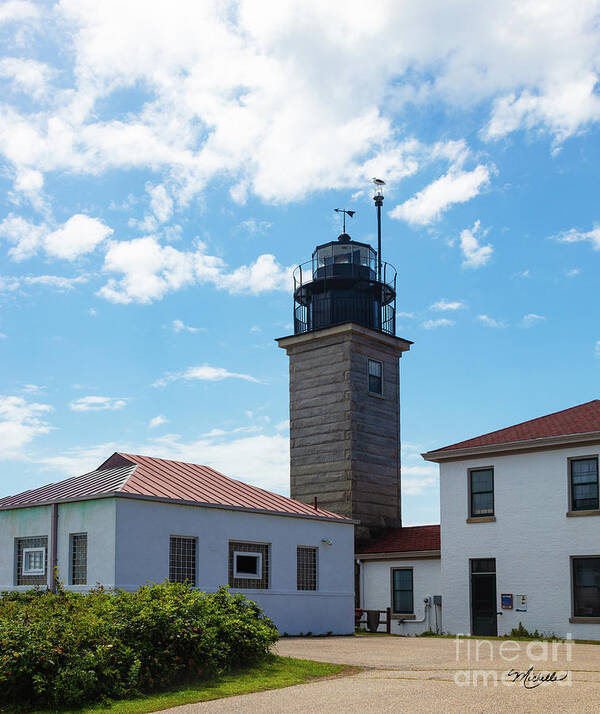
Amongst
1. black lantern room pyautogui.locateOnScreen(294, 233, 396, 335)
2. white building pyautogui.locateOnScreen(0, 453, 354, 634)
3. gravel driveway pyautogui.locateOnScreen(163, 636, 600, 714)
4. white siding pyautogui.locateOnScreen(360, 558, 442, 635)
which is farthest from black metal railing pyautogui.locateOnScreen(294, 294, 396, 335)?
gravel driveway pyautogui.locateOnScreen(163, 636, 600, 714)

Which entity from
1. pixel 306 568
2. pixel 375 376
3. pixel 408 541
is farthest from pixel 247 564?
pixel 375 376

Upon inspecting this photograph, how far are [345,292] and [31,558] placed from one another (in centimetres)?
1840

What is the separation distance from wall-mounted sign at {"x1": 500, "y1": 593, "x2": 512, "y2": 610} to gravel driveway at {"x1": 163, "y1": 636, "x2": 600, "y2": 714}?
8.85 m

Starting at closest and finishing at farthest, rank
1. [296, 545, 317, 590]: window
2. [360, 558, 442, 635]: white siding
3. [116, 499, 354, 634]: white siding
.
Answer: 1. [116, 499, 354, 634]: white siding
2. [296, 545, 317, 590]: window
3. [360, 558, 442, 635]: white siding

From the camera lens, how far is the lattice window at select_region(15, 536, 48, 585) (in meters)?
21.1

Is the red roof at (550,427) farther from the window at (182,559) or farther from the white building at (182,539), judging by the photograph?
the window at (182,559)

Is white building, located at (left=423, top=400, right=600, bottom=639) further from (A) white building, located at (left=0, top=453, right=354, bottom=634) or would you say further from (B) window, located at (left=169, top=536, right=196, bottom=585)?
(B) window, located at (left=169, top=536, right=196, bottom=585)

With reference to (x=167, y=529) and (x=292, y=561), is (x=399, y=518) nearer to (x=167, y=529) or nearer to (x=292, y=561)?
(x=292, y=561)

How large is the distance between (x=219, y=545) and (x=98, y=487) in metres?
3.35

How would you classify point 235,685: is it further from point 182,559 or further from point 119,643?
point 182,559

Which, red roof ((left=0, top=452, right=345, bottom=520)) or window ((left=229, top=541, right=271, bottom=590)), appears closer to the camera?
red roof ((left=0, top=452, right=345, bottom=520))

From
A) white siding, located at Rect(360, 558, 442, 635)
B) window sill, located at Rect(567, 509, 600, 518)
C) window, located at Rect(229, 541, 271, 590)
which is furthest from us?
white siding, located at Rect(360, 558, 442, 635)

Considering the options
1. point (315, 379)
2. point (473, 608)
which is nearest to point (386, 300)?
point (315, 379)

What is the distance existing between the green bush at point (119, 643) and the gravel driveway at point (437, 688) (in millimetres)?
1315
